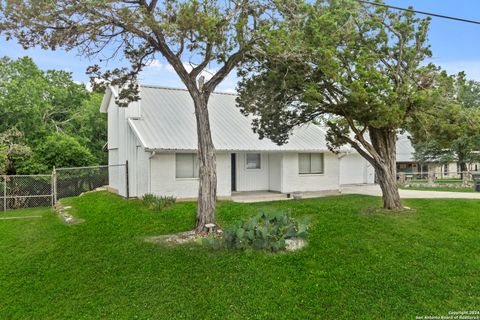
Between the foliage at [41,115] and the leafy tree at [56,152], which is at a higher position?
the foliage at [41,115]

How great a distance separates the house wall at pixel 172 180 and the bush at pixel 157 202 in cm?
58

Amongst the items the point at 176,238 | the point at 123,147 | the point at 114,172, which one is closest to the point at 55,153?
the point at 114,172

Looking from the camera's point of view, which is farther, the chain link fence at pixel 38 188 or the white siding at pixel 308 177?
the chain link fence at pixel 38 188

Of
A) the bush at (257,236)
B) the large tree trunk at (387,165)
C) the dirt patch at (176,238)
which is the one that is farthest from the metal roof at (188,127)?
the bush at (257,236)

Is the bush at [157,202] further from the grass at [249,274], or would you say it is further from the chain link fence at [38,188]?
the chain link fence at [38,188]

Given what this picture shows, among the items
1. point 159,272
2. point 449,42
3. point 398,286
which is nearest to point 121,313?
point 159,272

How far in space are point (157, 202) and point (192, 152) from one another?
117 inches

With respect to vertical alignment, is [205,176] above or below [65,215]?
above

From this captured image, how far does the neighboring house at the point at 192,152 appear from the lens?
A: 14.0 meters

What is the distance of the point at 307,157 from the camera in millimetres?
17016

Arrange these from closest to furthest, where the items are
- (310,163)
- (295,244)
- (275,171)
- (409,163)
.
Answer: (295,244) < (275,171) < (310,163) < (409,163)

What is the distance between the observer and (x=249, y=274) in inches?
246

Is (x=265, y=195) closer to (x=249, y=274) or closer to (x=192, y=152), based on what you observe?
(x=192, y=152)

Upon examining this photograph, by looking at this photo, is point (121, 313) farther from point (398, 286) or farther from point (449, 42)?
point (449, 42)
